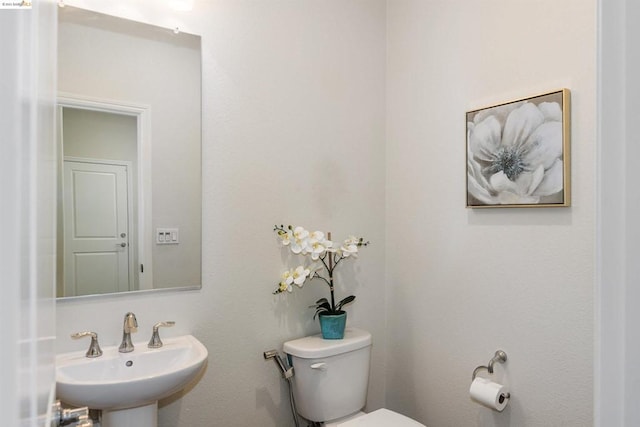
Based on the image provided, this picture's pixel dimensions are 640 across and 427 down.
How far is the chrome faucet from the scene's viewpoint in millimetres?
1337

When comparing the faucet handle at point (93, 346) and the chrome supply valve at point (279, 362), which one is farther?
the chrome supply valve at point (279, 362)

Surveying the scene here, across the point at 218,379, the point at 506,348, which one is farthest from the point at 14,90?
the point at 506,348

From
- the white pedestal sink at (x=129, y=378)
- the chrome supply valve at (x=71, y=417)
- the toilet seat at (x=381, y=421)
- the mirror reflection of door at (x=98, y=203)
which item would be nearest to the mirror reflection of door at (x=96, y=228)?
the mirror reflection of door at (x=98, y=203)

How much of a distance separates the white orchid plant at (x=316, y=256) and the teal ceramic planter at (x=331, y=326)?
31 millimetres

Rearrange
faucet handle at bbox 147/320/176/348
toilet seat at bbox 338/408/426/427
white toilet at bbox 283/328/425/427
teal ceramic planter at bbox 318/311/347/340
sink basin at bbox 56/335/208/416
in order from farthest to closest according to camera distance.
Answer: teal ceramic planter at bbox 318/311/347/340, white toilet at bbox 283/328/425/427, toilet seat at bbox 338/408/426/427, faucet handle at bbox 147/320/176/348, sink basin at bbox 56/335/208/416

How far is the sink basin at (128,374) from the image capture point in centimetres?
108

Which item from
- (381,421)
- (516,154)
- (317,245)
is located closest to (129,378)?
(317,245)

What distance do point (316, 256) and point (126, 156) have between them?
870 millimetres

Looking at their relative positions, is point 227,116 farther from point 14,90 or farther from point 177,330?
point 14,90

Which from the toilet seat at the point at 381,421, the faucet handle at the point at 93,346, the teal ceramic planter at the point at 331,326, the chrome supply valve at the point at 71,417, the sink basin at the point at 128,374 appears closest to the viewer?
the chrome supply valve at the point at 71,417

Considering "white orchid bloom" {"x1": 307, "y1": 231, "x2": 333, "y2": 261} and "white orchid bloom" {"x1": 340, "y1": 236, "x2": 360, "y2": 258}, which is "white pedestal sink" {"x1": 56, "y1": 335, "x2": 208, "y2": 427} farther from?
Answer: "white orchid bloom" {"x1": 340, "y1": 236, "x2": 360, "y2": 258}

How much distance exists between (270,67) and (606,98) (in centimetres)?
159

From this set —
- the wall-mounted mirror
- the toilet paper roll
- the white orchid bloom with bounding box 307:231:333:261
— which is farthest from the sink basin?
the toilet paper roll

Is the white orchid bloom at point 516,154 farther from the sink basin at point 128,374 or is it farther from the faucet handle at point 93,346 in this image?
the faucet handle at point 93,346
